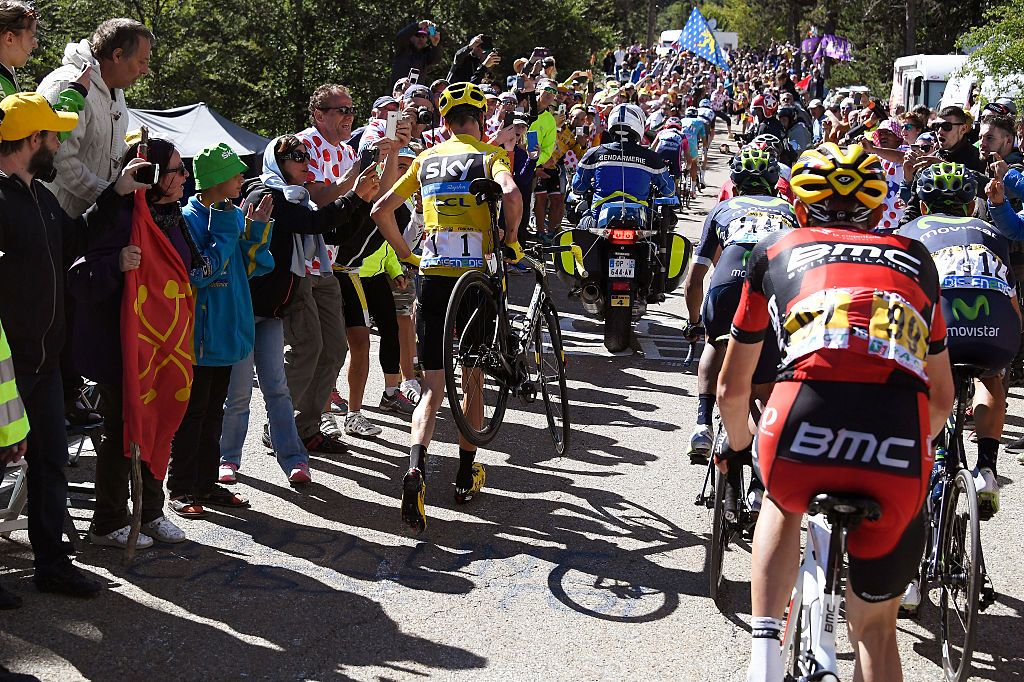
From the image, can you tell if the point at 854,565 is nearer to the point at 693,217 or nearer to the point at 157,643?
the point at 157,643

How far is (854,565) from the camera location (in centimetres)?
360

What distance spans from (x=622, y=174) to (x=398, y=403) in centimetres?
370

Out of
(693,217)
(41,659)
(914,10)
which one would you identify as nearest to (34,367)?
(41,659)

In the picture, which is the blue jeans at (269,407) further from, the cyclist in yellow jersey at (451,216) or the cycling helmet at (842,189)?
the cycling helmet at (842,189)

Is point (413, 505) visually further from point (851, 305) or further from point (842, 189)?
point (851, 305)

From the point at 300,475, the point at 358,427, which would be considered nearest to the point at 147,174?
the point at 300,475

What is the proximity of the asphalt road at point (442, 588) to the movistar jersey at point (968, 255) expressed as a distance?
54.8 inches

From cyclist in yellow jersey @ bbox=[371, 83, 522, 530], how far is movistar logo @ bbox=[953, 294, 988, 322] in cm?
221

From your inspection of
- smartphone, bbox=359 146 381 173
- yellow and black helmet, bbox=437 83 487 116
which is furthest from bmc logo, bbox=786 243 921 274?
smartphone, bbox=359 146 381 173

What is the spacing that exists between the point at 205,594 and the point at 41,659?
843mm

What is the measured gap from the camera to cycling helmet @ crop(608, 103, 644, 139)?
11.8 metres

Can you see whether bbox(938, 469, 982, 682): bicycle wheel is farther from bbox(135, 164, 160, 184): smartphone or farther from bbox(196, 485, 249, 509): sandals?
bbox(135, 164, 160, 184): smartphone

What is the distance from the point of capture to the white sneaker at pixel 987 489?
532cm

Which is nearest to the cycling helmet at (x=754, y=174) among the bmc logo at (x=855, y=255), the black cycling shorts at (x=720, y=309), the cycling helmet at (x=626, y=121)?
the black cycling shorts at (x=720, y=309)
